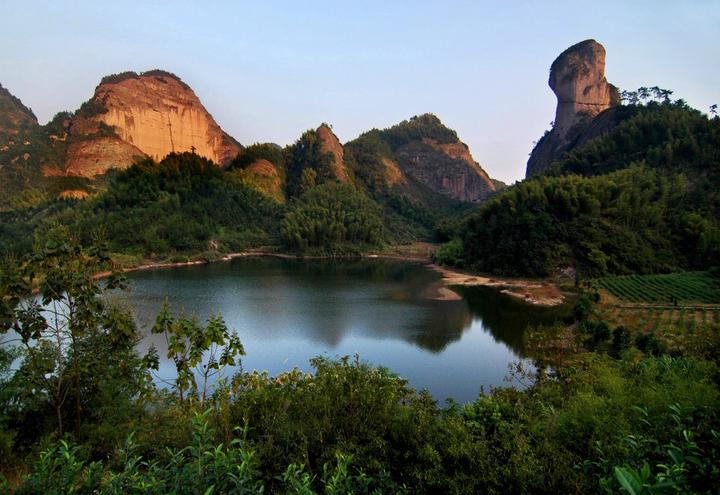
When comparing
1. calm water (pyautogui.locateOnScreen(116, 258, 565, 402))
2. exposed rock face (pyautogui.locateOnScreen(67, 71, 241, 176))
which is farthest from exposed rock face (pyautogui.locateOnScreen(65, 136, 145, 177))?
calm water (pyautogui.locateOnScreen(116, 258, 565, 402))

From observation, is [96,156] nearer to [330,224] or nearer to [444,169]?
[330,224]

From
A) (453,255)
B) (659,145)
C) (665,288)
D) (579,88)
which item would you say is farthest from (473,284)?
(579,88)

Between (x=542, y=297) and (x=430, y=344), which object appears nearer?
(x=430, y=344)

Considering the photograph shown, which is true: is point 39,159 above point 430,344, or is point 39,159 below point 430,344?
above

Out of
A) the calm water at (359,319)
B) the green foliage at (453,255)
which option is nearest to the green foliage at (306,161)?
the green foliage at (453,255)

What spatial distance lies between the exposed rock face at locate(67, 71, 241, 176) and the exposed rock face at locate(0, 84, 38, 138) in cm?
1717

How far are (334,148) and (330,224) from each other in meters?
43.3

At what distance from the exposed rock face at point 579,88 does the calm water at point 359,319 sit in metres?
62.1

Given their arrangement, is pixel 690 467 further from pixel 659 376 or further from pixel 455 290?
pixel 455 290

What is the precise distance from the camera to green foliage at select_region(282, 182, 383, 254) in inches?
2547

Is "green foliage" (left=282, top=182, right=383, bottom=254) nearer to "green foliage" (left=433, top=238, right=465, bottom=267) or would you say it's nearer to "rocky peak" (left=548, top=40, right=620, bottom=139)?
"green foliage" (left=433, top=238, right=465, bottom=267)

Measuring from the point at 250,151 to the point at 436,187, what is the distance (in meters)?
59.3

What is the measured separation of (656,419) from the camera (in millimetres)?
4594

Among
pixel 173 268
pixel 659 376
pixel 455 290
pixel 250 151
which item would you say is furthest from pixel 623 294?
pixel 250 151
